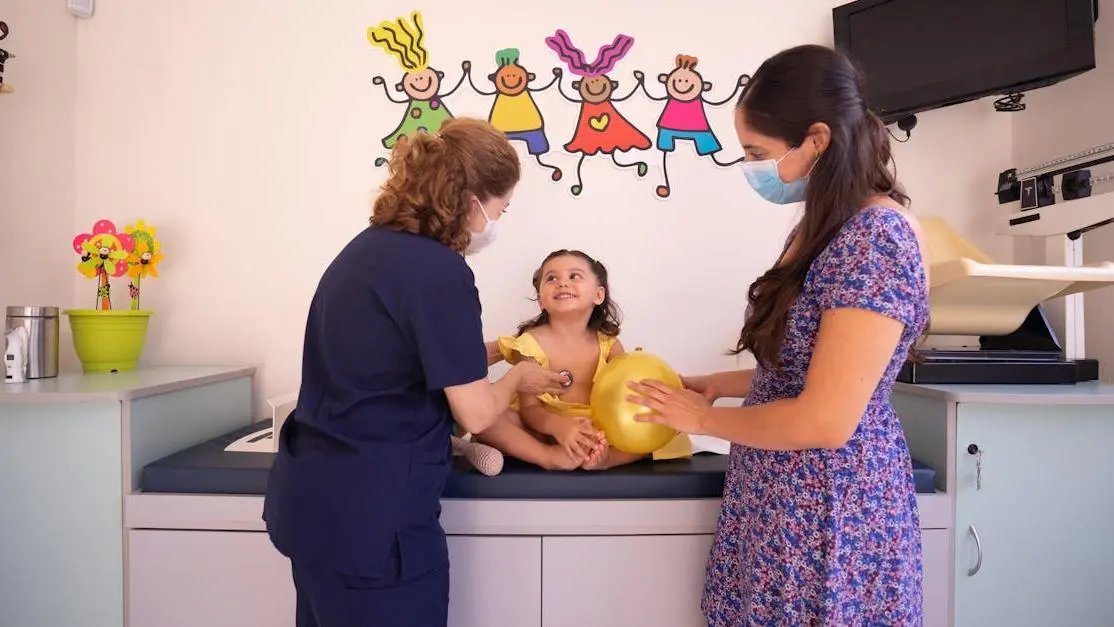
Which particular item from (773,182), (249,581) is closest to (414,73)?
(773,182)

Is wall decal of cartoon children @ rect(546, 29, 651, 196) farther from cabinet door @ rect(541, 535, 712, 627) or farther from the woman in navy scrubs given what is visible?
cabinet door @ rect(541, 535, 712, 627)

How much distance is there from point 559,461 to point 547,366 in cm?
35

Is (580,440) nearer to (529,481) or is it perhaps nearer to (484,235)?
(529,481)

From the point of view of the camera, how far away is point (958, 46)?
2.27 metres

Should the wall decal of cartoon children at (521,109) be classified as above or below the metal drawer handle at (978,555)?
above

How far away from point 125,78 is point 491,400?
217cm

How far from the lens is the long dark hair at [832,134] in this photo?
1140mm

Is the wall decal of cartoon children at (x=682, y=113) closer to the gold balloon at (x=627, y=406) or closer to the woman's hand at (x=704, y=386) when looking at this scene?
the woman's hand at (x=704, y=386)

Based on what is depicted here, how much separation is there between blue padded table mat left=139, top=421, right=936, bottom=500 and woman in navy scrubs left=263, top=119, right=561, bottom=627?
12.8 inches

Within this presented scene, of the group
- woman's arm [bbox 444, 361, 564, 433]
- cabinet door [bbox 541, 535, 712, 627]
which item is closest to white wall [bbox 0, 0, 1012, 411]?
cabinet door [bbox 541, 535, 712, 627]

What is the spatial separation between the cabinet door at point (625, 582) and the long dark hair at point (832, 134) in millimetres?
740

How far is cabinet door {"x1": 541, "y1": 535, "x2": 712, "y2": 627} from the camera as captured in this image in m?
1.69

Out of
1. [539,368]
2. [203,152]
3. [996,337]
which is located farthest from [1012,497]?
[203,152]

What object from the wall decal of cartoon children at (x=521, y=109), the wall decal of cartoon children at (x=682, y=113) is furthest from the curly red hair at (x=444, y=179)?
the wall decal of cartoon children at (x=682, y=113)
